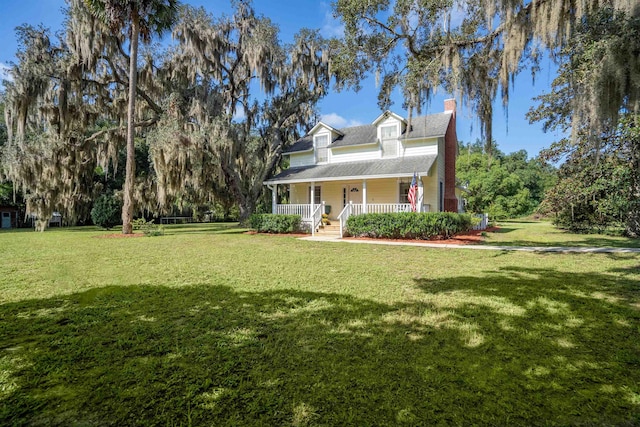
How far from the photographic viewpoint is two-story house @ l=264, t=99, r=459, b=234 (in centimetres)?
1496

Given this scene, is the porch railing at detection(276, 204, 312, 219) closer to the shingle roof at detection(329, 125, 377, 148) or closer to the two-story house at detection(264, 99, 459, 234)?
the two-story house at detection(264, 99, 459, 234)

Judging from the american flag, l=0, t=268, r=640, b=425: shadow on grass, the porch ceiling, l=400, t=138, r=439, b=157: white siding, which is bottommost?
l=0, t=268, r=640, b=425: shadow on grass

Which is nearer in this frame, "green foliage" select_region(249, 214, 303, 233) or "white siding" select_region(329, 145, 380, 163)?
"green foliage" select_region(249, 214, 303, 233)

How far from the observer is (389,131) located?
1659 centimetres

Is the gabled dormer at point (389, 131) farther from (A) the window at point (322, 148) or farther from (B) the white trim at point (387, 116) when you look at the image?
(A) the window at point (322, 148)

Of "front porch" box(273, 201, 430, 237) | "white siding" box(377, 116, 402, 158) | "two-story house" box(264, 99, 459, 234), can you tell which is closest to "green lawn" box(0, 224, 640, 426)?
"front porch" box(273, 201, 430, 237)

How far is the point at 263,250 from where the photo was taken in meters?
9.62

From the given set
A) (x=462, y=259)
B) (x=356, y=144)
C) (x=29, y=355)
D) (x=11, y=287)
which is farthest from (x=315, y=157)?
(x=29, y=355)

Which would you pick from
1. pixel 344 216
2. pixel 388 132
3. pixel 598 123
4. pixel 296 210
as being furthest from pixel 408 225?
pixel 598 123

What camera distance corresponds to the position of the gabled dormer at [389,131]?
16.2 m

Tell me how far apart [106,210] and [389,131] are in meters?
17.6

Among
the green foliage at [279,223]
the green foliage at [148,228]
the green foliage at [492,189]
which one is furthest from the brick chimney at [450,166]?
the green foliage at [148,228]

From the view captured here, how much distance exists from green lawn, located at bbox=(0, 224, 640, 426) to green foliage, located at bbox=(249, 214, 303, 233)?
975 centimetres

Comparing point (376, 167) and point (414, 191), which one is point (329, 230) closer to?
point (376, 167)
